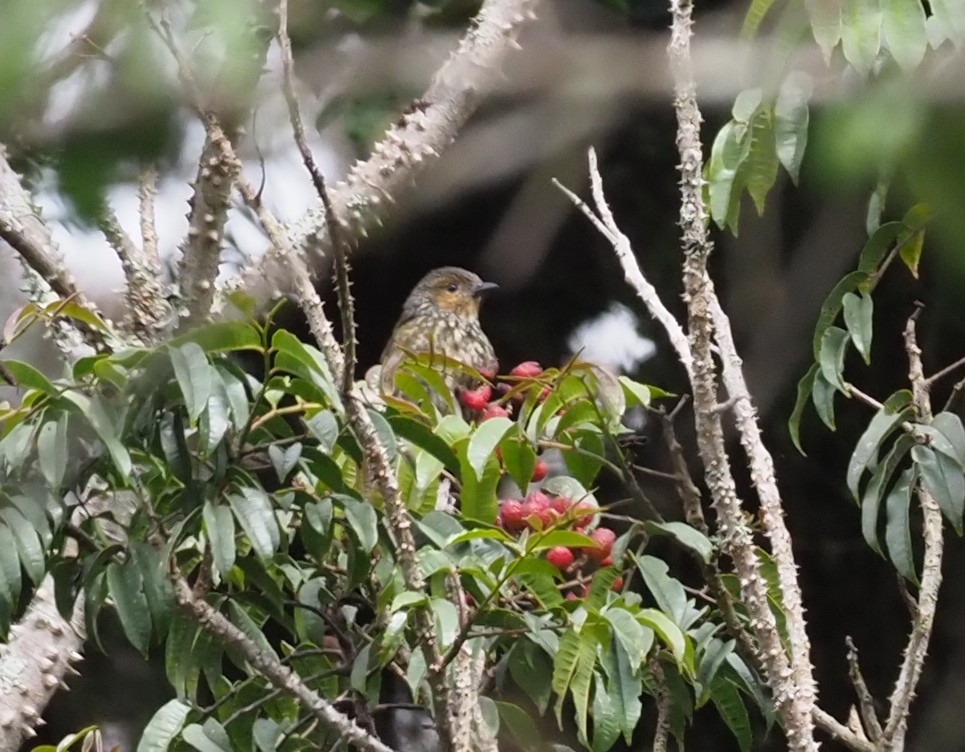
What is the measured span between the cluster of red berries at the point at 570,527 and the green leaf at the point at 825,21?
2.50 feet

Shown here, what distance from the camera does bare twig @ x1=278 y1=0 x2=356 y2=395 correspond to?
96cm

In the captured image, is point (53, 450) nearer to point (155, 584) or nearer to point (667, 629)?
point (155, 584)

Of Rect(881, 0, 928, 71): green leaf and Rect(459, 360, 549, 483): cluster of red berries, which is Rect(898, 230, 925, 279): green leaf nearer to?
Rect(459, 360, 549, 483): cluster of red berries

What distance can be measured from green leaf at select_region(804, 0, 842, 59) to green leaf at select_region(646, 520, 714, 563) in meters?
0.66

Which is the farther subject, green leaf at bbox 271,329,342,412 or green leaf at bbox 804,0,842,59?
green leaf at bbox 271,329,342,412

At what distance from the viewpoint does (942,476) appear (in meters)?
1.54

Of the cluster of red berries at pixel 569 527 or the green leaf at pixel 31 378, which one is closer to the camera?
the green leaf at pixel 31 378

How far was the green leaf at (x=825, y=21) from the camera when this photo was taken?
90 cm

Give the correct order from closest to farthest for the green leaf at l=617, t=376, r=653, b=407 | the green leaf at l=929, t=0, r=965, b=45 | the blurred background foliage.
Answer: the blurred background foliage, the green leaf at l=929, t=0, r=965, b=45, the green leaf at l=617, t=376, r=653, b=407

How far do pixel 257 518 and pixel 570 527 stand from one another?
0.43m

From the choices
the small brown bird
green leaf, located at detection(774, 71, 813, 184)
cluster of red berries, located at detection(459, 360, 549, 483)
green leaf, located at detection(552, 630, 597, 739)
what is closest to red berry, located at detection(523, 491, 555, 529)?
cluster of red berries, located at detection(459, 360, 549, 483)

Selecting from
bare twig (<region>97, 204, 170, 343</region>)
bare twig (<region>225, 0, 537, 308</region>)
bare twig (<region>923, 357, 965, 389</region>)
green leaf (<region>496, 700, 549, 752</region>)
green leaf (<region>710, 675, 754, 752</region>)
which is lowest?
green leaf (<region>496, 700, 549, 752</region>)

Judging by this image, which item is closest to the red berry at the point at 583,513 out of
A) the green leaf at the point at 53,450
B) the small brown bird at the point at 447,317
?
the green leaf at the point at 53,450

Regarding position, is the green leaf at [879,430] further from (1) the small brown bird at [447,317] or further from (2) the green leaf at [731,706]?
(1) the small brown bird at [447,317]
